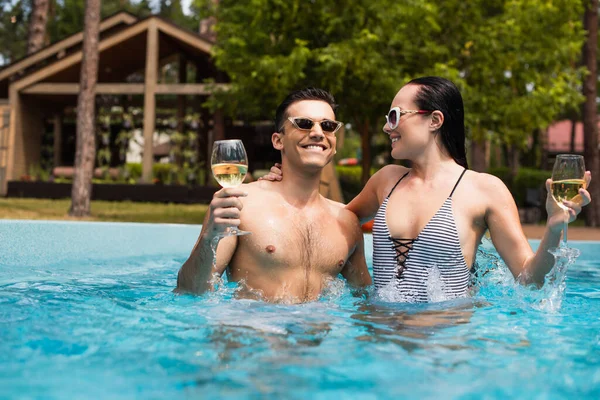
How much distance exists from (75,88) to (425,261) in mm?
18187

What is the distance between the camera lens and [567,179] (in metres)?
2.93

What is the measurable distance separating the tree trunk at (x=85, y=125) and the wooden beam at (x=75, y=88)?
241 inches

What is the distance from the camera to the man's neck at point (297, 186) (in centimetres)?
393

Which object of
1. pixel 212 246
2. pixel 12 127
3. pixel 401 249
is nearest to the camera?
pixel 212 246

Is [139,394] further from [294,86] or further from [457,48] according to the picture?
[457,48]

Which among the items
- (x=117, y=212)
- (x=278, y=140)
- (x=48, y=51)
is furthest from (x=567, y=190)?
(x=48, y=51)

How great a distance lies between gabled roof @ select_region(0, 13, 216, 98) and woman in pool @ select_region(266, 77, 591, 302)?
15.5 m

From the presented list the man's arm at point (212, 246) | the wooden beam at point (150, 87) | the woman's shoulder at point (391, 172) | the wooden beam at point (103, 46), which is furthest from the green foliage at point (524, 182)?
the man's arm at point (212, 246)

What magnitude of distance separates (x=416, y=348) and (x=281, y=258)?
1.02m

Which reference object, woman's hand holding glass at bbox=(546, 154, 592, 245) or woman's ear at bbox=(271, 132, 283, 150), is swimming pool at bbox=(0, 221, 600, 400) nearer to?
woman's hand holding glass at bbox=(546, 154, 592, 245)

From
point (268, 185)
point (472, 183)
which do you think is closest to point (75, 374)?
point (268, 185)

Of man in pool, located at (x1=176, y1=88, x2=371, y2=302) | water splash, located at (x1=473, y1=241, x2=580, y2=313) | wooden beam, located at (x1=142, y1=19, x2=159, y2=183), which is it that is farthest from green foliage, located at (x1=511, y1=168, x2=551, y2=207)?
man in pool, located at (x1=176, y1=88, x2=371, y2=302)

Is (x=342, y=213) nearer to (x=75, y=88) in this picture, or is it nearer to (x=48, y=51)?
(x=75, y=88)

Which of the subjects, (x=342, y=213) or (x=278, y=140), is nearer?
(x=278, y=140)
